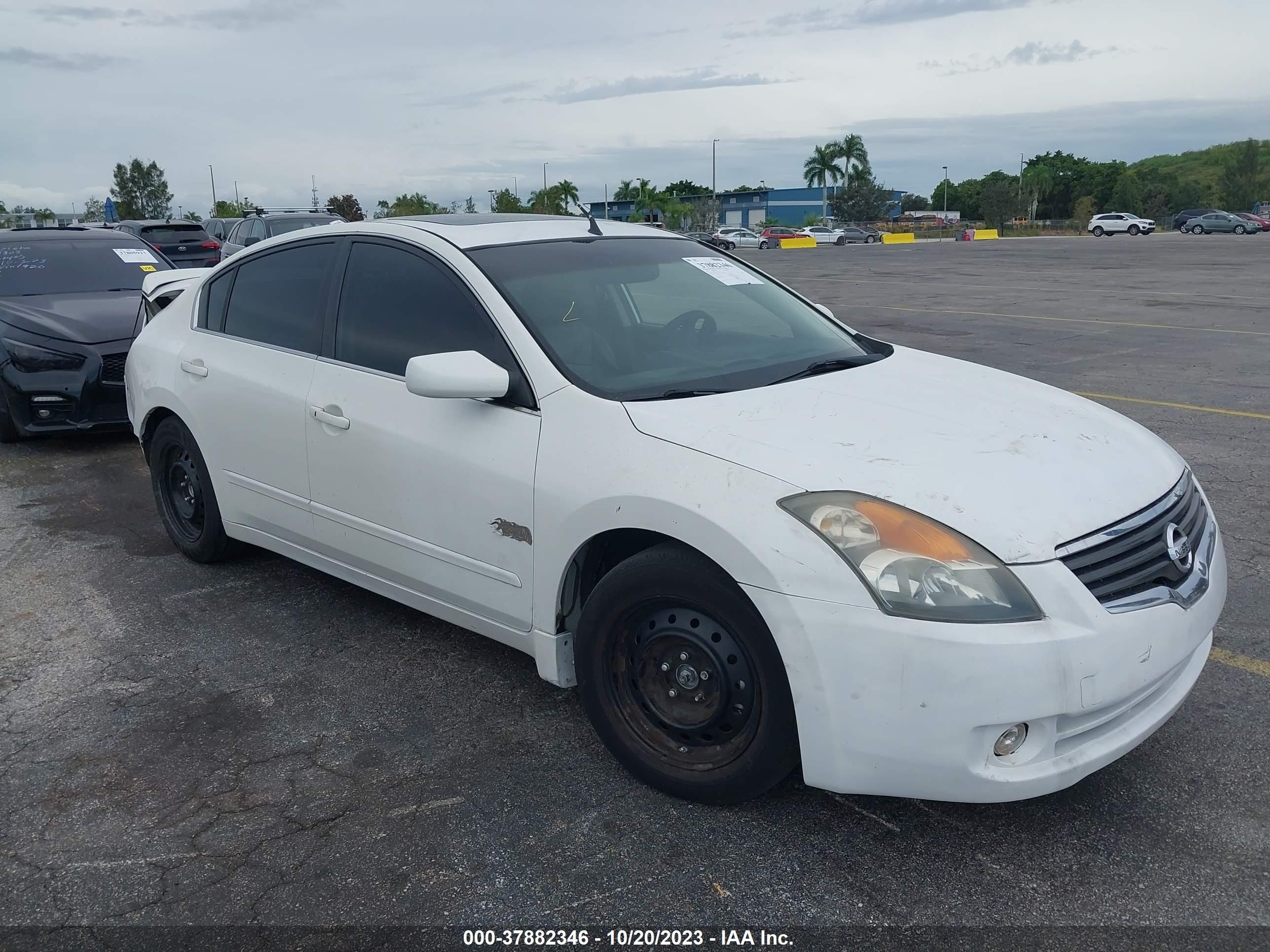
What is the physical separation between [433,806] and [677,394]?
140 centimetres

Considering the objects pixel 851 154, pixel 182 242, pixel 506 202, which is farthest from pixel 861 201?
pixel 182 242

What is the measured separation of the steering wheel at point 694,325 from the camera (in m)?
3.85

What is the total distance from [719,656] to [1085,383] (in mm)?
7747

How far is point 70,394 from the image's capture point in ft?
24.5

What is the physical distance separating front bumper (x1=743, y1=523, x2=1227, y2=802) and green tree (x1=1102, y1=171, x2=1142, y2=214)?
11947 cm

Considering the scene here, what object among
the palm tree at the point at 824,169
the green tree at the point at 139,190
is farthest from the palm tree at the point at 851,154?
the green tree at the point at 139,190

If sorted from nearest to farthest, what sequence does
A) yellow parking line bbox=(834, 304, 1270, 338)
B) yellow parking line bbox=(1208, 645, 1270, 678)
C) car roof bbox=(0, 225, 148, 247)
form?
yellow parking line bbox=(1208, 645, 1270, 678) < car roof bbox=(0, 225, 148, 247) < yellow parking line bbox=(834, 304, 1270, 338)

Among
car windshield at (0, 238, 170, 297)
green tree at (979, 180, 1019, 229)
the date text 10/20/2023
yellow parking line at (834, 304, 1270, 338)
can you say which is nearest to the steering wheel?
the date text 10/20/2023

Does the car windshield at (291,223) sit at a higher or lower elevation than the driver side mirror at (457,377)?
higher

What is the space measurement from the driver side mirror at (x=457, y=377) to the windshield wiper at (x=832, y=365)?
2.84 feet

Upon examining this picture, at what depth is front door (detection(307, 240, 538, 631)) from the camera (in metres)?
3.37

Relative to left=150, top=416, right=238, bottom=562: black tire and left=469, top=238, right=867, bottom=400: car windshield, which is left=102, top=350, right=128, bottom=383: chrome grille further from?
left=469, top=238, right=867, bottom=400: car windshield

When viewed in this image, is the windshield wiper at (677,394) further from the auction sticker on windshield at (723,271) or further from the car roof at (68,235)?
the car roof at (68,235)

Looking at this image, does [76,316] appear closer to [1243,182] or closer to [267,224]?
[267,224]
